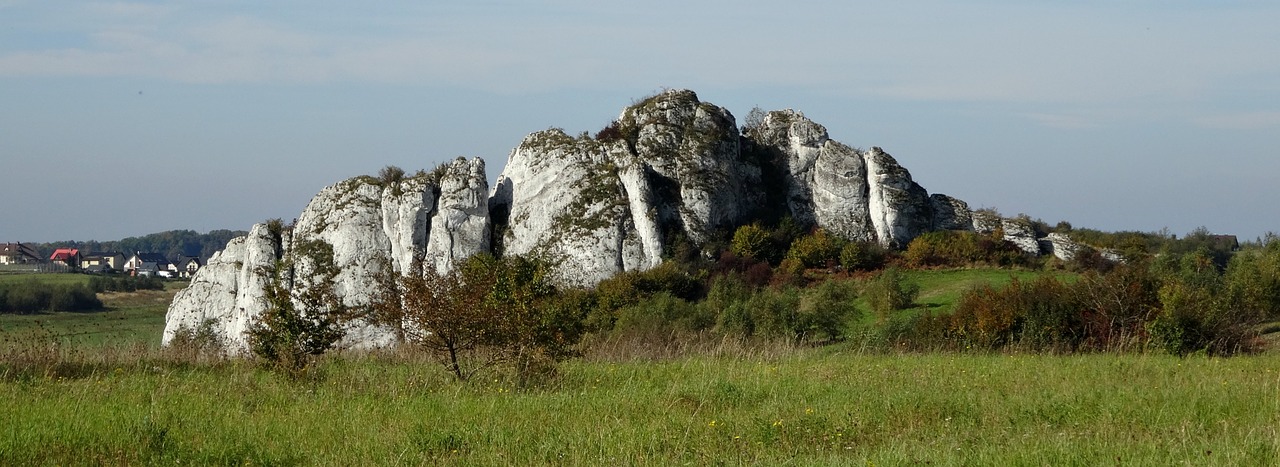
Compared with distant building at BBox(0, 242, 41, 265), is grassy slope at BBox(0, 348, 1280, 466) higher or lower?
lower

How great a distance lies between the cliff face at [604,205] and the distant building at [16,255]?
3907 inches

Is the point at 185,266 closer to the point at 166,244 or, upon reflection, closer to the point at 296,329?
the point at 166,244

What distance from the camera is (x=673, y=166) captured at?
39781 millimetres

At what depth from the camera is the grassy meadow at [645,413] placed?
8.34 m

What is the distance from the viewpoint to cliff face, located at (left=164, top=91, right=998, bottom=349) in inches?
1507

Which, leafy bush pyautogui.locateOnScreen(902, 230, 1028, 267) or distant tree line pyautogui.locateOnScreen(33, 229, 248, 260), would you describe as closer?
leafy bush pyautogui.locateOnScreen(902, 230, 1028, 267)

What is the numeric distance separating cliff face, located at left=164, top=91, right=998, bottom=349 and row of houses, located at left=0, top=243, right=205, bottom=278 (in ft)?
294

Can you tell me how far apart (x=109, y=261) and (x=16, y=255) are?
9.78 meters

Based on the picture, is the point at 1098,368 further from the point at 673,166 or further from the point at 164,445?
the point at 673,166

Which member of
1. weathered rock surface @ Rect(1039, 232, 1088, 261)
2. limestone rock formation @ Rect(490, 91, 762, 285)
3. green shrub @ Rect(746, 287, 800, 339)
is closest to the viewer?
green shrub @ Rect(746, 287, 800, 339)

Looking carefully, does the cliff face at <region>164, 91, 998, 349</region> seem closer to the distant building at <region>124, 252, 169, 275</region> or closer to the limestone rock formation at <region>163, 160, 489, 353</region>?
the limestone rock formation at <region>163, 160, 489, 353</region>

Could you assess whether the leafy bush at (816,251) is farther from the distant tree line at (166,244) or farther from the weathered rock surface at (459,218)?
the distant tree line at (166,244)

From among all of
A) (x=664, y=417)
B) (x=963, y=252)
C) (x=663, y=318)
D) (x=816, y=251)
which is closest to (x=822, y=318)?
(x=663, y=318)

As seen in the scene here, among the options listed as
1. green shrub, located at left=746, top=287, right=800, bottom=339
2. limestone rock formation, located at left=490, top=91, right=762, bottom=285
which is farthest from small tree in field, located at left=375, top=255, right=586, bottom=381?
limestone rock formation, located at left=490, top=91, right=762, bottom=285
